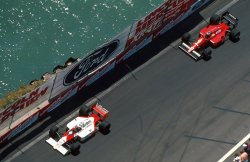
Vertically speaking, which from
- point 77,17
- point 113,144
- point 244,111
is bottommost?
point 244,111

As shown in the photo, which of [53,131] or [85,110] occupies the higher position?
[85,110]

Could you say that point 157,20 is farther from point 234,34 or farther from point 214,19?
point 234,34

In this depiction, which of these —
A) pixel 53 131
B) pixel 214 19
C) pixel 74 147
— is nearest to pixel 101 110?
pixel 74 147

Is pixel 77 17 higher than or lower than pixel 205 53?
higher

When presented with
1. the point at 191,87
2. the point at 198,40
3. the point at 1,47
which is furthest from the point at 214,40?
the point at 1,47

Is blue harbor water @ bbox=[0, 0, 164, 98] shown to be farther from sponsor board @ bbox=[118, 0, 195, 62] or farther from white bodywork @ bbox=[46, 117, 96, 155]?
white bodywork @ bbox=[46, 117, 96, 155]

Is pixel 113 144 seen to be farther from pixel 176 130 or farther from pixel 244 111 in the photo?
pixel 244 111

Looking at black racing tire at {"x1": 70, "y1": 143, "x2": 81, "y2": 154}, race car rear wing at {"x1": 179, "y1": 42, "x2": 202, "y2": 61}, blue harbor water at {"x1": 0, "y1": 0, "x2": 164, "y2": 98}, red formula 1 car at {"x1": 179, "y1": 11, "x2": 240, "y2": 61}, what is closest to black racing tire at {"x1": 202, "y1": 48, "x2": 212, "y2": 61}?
red formula 1 car at {"x1": 179, "y1": 11, "x2": 240, "y2": 61}
